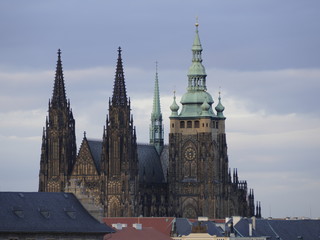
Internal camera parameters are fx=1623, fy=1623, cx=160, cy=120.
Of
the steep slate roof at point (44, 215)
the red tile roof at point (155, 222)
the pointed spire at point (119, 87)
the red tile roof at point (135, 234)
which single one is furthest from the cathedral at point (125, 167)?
the steep slate roof at point (44, 215)

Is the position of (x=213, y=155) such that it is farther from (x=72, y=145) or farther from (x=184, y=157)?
(x=72, y=145)

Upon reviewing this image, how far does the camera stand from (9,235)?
326 feet

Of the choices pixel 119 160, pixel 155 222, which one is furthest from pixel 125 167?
pixel 155 222

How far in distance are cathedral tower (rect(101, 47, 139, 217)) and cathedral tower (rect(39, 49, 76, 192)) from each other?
5471 millimetres

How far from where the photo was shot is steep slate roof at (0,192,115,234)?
10056 centimetres

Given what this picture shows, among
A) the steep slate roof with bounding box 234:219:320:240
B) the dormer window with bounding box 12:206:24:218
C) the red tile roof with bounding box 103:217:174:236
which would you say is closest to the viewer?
the dormer window with bounding box 12:206:24:218

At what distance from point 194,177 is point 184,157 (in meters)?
2.88

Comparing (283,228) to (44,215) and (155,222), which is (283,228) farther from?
(44,215)

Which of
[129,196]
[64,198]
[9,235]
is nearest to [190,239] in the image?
[129,196]

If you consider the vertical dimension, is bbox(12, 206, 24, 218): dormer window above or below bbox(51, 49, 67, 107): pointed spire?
below

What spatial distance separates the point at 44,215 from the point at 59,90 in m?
91.9

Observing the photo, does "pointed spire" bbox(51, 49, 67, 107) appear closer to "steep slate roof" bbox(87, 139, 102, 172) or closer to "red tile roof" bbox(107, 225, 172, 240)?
"steep slate roof" bbox(87, 139, 102, 172)

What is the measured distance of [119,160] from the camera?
19112cm

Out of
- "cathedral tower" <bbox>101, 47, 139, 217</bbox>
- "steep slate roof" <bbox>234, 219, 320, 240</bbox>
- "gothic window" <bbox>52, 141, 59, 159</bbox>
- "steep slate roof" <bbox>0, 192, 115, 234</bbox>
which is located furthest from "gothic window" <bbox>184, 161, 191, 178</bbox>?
"steep slate roof" <bbox>0, 192, 115, 234</bbox>
